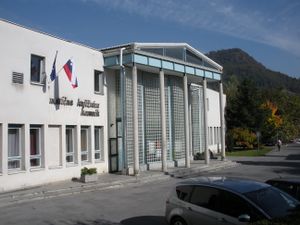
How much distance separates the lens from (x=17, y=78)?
1861cm

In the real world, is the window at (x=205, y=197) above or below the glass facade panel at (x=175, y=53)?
below

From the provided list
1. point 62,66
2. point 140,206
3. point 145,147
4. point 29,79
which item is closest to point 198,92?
point 145,147

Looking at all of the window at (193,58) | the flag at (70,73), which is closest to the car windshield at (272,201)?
the flag at (70,73)

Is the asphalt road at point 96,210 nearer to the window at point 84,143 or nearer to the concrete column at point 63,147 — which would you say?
the concrete column at point 63,147

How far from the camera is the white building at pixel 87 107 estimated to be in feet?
60.8

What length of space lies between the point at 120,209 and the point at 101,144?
10.0 meters

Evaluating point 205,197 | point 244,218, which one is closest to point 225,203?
point 205,197

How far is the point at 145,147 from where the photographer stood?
2698 cm

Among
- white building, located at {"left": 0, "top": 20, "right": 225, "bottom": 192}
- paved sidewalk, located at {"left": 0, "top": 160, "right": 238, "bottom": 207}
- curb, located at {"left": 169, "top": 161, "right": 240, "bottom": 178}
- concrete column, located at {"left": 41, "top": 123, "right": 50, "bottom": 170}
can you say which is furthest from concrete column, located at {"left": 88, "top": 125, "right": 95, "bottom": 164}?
curb, located at {"left": 169, "top": 161, "right": 240, "bottom": 178}

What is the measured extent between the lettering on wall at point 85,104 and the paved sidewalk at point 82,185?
3.54 m

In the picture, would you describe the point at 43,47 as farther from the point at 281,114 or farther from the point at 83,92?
the point at 281,114

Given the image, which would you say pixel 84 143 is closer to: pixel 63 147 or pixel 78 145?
pixel 78 145

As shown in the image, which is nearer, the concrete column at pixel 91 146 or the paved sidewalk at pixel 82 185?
the paved sidewalk at pixel 82 185

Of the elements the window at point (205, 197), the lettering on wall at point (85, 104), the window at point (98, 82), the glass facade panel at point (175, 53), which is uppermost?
the glass facade panel at point (175, 53)
